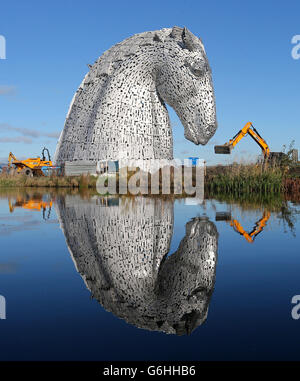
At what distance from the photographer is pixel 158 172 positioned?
13.1 m

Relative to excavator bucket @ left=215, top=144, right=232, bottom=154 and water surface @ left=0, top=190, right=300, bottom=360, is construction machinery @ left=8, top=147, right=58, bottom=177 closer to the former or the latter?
excavator bucket @ left=215, top=144, right=232, bottom=154

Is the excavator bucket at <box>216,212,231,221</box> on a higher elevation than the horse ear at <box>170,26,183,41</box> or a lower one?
lower

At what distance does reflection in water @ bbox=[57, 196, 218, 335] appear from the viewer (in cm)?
223

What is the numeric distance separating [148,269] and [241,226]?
106 inches

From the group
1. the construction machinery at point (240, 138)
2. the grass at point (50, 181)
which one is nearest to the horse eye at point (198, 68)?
the grass at point (50, 181)

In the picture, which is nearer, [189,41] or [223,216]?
[223,216]

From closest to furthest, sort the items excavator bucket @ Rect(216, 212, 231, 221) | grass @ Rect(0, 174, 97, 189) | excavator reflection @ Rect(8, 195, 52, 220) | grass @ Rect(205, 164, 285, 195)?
excavator bucket @ Rect(216, 212, 231, 221), excavator reflection @ Rect(8, 195, 52, 220), grass @ Rect(205, 164, 285, 195), grass @ Rect(0, 174, 97, 189)

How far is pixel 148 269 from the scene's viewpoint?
316 centimetres

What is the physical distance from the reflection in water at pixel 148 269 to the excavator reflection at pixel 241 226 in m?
0.37

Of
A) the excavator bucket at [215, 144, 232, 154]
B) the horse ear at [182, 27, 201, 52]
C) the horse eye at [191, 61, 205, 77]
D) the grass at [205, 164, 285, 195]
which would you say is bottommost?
the grass at [205, 164, 285, 195]

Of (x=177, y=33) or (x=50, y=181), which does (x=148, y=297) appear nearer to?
(x=177, y=33)

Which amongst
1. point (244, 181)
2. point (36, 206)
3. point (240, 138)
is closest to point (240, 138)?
point (240, 138)

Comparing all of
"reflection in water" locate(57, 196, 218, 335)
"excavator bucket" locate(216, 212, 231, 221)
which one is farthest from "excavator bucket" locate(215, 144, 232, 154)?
"reflection in water" locate(57, 196, 218, 335)

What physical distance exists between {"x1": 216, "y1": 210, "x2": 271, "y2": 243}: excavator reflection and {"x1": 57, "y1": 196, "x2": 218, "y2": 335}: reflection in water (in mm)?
367
